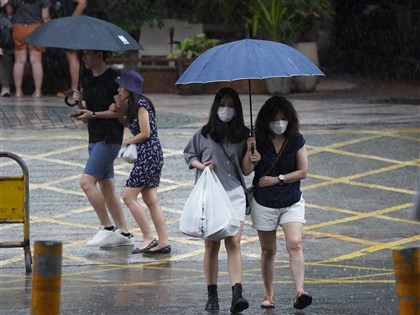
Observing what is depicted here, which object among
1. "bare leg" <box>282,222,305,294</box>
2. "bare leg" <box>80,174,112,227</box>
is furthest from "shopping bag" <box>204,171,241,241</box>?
"bare leg" <box>80,174,112,227</box>

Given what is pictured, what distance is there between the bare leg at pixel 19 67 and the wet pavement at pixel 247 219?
1.33ft

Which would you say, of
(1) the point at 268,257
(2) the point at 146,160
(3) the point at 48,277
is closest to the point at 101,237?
(2) the point at 146,160

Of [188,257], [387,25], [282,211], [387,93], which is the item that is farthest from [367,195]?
[387,25]

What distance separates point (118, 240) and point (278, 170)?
2.91 metres

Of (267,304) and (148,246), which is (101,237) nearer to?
(148,246)

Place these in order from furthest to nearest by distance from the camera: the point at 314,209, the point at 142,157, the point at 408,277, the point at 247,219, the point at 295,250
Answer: the point at 314,209
the point at 247,219
the point at 142,157
the point at 295,250
the point at 408,277

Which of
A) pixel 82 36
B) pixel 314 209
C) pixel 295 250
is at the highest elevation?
pixel 82 36

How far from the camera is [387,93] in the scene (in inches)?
834

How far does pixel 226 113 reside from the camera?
29.2 feet

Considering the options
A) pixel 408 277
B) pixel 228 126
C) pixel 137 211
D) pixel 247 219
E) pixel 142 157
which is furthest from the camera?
pixel 247 219

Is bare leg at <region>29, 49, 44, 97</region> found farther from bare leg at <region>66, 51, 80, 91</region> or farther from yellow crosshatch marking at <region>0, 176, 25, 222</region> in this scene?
yellow crosshatch marking at <region>0, 176, 25, 222</region>

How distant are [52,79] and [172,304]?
39.7ft

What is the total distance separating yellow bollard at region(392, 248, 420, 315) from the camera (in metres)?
5.62

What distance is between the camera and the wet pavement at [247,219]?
30.9ft
